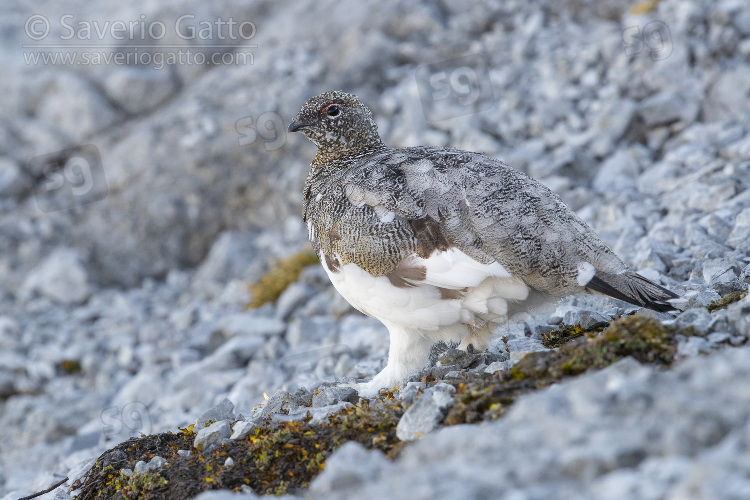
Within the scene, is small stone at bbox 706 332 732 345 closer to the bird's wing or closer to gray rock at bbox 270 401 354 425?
the bird's wing

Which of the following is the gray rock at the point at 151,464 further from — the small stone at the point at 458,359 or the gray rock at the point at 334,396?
the small stone at the point at 458,359

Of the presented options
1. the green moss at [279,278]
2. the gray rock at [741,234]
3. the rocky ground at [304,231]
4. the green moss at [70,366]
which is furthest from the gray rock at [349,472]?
the green moss at [70,366]

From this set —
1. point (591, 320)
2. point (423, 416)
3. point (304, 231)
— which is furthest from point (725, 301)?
point (304, 231)

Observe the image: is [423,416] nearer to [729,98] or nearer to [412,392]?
[412,392]

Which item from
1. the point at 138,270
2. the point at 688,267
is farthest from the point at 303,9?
the point at 688,267

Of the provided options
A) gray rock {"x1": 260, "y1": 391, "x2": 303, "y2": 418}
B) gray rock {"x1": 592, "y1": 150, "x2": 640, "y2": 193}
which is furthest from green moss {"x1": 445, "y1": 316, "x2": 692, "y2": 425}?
gray rock {"x1": 592, "y1": 150, "x2": 640, "y2": 193}
